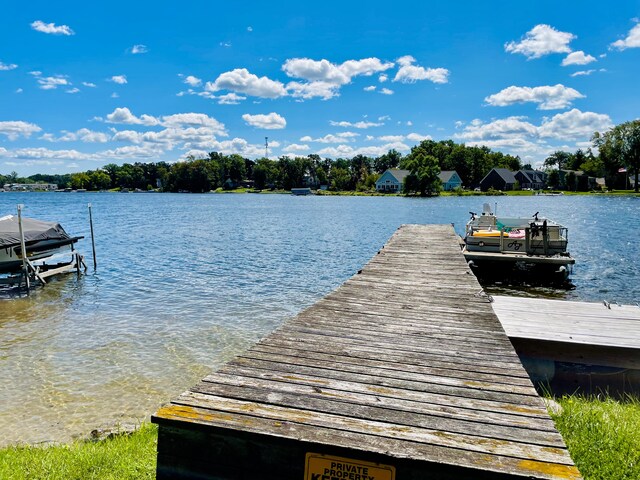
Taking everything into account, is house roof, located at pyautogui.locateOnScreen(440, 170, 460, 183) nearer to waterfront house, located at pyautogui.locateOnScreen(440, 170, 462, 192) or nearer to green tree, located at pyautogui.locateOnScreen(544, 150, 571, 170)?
waterfront house, located at pyautogui.locateOnScreen(440, 170, 462, 192)

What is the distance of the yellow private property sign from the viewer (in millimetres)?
3004

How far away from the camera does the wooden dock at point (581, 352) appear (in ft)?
22.2

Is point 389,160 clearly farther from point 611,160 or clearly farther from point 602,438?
point 602,438

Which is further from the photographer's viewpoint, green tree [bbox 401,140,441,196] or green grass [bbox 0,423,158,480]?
green tree [bbox 401,140,441,196]

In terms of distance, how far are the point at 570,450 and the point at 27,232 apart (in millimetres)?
21341

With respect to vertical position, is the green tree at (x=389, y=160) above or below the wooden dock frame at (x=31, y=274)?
above

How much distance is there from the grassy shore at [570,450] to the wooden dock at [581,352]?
3.65 ft

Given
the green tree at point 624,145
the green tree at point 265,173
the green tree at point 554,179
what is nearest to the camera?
the green tree at point 624,145

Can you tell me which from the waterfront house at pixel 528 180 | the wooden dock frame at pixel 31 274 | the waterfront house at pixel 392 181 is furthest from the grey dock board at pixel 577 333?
the waterfront house at pixel 528 180

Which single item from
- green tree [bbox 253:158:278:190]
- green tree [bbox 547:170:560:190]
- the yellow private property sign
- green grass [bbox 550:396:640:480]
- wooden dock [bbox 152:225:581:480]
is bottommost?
green grass [bbox 550:396:640:480]

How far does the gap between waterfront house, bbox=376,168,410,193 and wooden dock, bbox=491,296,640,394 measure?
124 metres

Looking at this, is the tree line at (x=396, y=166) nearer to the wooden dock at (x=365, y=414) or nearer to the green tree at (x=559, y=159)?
the green tree at (x=559, y=159)

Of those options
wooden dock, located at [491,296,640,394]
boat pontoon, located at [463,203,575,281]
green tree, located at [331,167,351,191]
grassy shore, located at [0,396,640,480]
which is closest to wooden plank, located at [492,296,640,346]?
wooden dock, located at [491,296,640,394]

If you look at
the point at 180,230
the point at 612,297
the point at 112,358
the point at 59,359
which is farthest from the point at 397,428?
the point at 180,230
